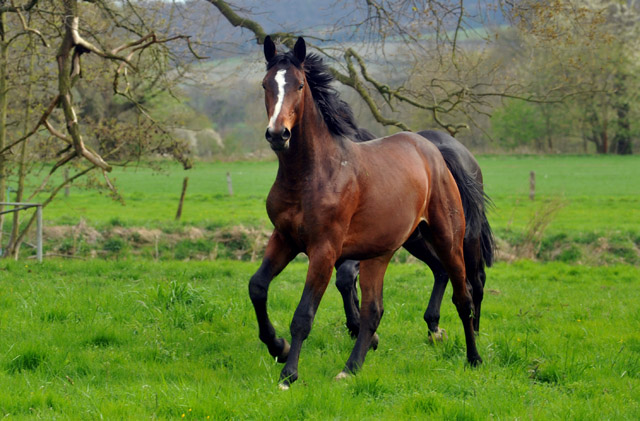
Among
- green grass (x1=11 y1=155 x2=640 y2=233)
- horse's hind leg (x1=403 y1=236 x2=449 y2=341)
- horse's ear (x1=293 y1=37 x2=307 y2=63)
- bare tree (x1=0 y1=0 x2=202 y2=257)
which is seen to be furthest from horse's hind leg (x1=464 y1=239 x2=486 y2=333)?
green grass (x1=11 y1=155 x2=640 y2=233)

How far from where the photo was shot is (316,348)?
6227 millimetres

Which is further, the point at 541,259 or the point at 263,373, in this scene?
the point at 541,259

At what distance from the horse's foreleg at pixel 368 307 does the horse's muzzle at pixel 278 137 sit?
1.79 m

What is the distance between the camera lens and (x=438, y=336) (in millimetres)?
6691

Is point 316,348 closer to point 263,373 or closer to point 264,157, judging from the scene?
point 263,373

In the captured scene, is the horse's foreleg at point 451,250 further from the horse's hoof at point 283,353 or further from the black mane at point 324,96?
the horse's hoof at point 283,353

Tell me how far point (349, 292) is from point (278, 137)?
8.71 feet

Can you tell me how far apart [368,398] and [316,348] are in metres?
1.64

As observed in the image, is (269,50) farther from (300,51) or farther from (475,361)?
(475,361)

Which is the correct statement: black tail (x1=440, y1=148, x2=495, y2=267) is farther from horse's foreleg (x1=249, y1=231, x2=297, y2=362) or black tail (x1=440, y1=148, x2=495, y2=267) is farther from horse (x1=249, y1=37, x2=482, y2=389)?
horse's foreleg (x1=249, y1=231, x2=297, y2=362)

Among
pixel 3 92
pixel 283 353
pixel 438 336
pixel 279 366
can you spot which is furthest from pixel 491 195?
pixel 279 366

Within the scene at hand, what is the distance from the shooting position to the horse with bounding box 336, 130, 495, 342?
6738mm

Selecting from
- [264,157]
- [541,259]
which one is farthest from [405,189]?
[264,157]

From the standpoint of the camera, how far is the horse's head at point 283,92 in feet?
14.8
